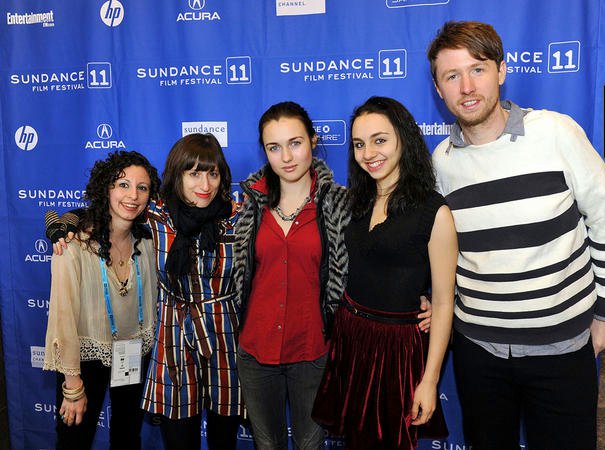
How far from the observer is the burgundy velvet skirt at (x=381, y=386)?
1.55 m

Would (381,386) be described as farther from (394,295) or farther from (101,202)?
(101,202)

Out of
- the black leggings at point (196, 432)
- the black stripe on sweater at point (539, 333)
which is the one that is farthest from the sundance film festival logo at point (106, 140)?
the black stripe on sweater at point (539, 333)

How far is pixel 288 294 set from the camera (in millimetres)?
1762

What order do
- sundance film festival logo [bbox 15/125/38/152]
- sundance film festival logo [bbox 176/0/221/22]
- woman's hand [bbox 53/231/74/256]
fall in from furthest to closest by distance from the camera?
1. sundance film festival logo [bbox 15/125/38/152]
2. sundance film festival logo [bbox 176/0/221/22]
3. woman's hand [bbox 53/231/74/256]

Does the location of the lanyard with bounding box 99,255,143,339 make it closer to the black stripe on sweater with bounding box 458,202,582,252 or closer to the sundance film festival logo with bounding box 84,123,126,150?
the sundance film festival logo with bounding box 84,123,126,150

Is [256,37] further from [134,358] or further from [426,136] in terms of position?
[134,358]

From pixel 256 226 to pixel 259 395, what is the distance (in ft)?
2.10

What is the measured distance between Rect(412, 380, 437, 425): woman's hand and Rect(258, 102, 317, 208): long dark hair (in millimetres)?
826

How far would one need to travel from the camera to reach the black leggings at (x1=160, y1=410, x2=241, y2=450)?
188 cm

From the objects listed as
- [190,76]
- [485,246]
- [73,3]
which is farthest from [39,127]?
[485,246]

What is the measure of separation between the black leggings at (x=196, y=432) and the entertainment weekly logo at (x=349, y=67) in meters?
1.56

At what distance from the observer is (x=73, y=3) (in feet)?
8.20

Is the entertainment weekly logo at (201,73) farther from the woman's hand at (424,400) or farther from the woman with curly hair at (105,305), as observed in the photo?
the woman's hand at (424,400)

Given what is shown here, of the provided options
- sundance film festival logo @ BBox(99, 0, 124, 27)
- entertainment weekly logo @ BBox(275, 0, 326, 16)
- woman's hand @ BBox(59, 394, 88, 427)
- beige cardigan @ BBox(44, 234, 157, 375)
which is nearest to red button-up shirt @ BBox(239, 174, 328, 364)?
beige cardigan @ BBox(44, 234, 157, 375)
